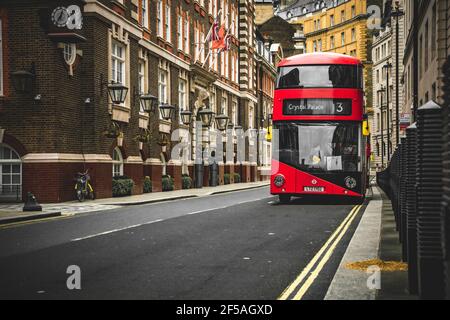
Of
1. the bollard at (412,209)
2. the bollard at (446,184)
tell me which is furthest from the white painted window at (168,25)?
the bollard at (446,184)

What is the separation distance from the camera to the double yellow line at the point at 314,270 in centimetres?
695

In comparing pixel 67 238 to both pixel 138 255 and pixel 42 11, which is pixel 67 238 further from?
pixel 42 11

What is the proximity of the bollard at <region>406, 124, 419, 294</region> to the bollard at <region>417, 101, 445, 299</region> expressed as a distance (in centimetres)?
75

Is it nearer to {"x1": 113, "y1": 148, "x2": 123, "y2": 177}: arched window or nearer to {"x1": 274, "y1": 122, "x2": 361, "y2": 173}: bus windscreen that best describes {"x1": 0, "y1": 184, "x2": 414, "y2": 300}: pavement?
{"x1": 274, "y1": 122, "x2": 361, "y2": 173}: bus windscreen

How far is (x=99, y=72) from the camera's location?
25.7 meters

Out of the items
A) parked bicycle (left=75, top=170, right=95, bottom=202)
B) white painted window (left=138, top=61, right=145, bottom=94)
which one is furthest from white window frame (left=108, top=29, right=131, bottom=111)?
parked bicycle (left=75, top=170, right=95, bottom=202)

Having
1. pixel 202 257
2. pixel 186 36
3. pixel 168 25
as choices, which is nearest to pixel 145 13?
pixel 168 25

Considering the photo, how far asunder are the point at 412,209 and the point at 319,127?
525 inches

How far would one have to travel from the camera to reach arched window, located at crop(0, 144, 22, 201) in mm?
23502

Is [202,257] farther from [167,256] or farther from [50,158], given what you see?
[50,158]

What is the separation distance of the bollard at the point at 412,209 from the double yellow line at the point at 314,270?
1.18 m

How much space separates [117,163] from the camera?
2827 cm

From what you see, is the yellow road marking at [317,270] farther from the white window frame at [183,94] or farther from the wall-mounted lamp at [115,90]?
the white window frame at [183,94]
